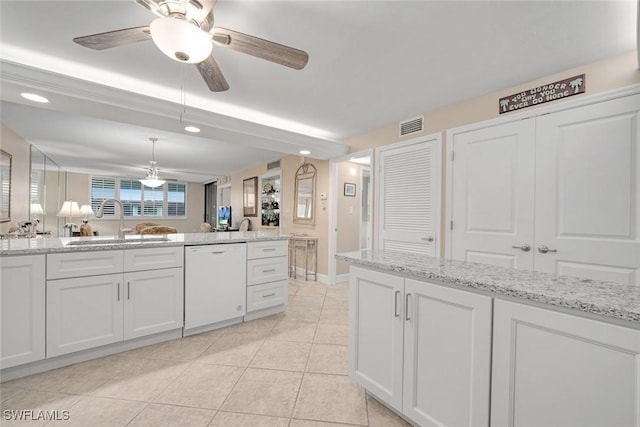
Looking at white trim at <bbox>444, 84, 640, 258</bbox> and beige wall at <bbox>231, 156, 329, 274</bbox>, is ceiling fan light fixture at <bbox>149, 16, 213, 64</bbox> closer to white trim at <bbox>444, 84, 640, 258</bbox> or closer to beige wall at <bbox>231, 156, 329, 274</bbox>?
white trim at <bbox>444, 84, 640, 258</bbox>

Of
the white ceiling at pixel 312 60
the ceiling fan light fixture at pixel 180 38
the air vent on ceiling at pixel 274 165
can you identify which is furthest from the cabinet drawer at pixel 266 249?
the air vent on ceiling at pixel 274 165

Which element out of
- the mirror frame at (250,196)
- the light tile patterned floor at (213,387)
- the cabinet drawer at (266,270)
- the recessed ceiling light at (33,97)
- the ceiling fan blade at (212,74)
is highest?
the ceiling fan blade at (212,74)

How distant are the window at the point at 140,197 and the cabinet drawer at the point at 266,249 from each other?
7.74 m

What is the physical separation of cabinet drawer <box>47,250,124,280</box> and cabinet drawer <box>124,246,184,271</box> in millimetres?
59

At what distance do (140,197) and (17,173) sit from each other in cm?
506

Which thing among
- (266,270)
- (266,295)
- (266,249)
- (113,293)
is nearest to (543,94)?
(266,249)

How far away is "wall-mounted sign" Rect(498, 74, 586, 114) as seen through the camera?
2115 millimetres

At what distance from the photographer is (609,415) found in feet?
2.66

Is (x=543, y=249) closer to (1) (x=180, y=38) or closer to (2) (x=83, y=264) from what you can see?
(1) (x=180, y=38)

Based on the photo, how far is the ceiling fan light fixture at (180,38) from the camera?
127 centimetres

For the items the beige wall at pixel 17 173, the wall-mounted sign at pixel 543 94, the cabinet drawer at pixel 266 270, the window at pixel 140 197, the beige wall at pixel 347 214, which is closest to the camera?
the wall-mounted sign at pixel 543 94

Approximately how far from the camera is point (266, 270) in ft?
9.80

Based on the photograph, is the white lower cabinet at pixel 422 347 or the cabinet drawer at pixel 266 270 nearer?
the white lower cabinet at pixel 422 347

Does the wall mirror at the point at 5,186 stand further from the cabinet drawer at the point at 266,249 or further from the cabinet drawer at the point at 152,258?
the cabinet drawer at the point at 266,249
